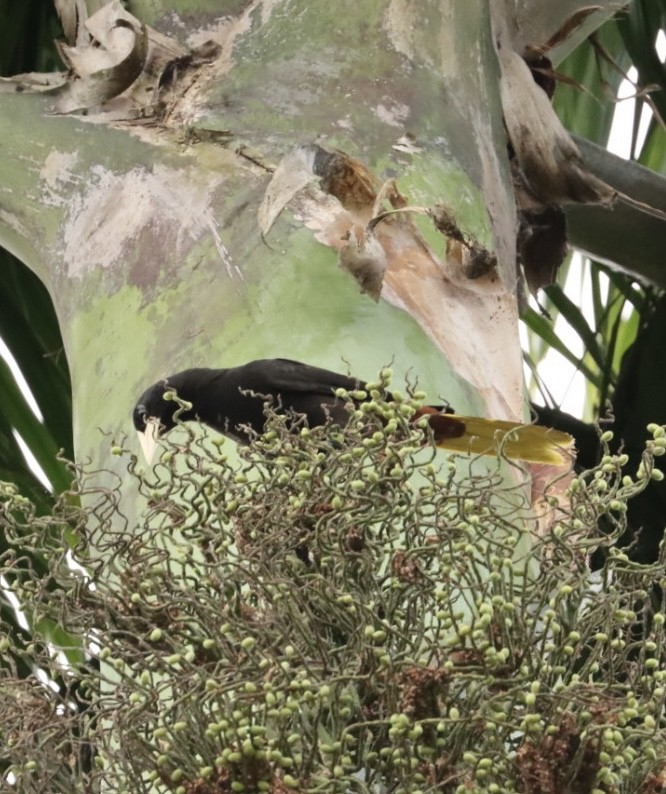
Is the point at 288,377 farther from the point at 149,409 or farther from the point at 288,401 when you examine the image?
the point at 149,409

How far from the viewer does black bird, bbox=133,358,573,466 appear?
117cm

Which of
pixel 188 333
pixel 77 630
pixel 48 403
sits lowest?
pixel 48 403

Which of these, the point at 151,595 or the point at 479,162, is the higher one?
the point at 479,162

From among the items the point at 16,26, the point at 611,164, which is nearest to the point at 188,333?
the point at 611,164

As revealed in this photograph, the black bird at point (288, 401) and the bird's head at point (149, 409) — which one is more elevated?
the black bird at point (288, 401)

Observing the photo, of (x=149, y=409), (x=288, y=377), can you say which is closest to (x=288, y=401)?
(x=288, y=377)

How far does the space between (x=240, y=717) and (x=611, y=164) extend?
1.19 m

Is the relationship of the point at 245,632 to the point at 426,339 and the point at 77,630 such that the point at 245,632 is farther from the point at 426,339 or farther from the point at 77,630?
the point at 426,339

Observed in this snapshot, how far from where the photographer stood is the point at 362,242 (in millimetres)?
1258

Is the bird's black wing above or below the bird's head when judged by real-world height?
above

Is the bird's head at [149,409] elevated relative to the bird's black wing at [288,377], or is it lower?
lower

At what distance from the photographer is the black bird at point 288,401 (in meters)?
1.17

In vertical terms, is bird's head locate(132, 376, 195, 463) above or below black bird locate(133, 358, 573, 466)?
below

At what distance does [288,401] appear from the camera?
1210mm
